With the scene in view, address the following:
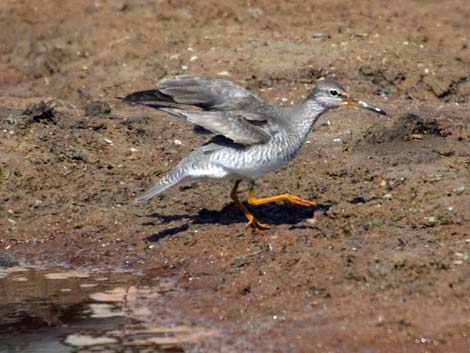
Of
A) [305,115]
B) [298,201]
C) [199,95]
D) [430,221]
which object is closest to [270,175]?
[298,201]

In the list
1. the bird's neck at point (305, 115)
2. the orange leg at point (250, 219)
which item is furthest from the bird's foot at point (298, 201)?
the bird's neck at point (305, 115)

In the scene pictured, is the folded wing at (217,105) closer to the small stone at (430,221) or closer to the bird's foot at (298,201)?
the bird's foot at (298,201)

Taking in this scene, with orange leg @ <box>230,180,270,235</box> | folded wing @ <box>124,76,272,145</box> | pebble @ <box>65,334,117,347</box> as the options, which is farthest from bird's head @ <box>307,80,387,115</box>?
pebble @ <box>65,334,117,347</box>

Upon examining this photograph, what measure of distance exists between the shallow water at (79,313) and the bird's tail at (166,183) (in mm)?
642

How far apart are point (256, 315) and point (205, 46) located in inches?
234

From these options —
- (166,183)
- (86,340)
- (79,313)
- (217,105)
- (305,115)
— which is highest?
(217,105)

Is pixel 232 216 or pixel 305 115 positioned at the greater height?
pixel 305 115

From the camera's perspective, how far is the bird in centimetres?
852

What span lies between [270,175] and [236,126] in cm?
131

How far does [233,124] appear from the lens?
8.53 m

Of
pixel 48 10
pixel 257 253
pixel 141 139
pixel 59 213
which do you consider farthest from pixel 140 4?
pixel 257 253

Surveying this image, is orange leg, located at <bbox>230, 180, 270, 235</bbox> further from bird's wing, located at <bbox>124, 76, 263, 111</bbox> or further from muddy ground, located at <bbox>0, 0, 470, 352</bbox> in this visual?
bird's wing, located at <bbox>124, 76, 263, 111</bbox>

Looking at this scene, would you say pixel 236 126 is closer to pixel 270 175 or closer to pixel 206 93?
pixel 206 93

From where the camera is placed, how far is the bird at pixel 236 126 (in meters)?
8.52
